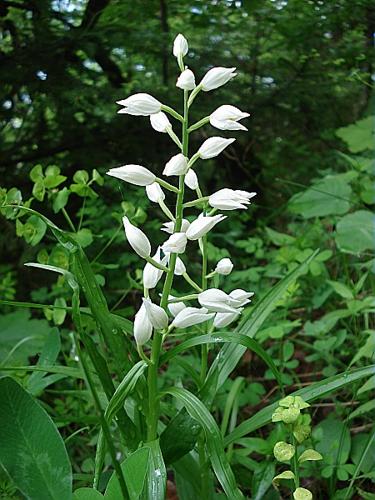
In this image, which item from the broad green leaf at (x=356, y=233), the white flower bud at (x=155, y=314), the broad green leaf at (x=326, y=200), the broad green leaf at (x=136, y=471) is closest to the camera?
the broad green leaf at (x=136, y=471)

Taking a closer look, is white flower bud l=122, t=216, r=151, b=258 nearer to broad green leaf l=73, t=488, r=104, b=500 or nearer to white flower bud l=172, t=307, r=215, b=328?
white flower bud l=172, t=307, r=215, b=328

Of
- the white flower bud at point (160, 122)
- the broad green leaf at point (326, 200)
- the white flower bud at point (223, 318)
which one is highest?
the white flower bud at point (160, 122)

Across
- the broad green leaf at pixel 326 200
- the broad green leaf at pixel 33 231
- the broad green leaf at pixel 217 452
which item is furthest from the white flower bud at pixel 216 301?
the broad green leaf at pixel 326 200

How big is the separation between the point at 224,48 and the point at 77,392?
1562 mm

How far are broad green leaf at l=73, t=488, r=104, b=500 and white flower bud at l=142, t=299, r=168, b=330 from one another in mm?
229

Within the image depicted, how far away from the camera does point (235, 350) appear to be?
1.07 metres

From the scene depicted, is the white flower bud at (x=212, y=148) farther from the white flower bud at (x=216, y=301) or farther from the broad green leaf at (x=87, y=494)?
the broad green leaf at (x=87, y=494)

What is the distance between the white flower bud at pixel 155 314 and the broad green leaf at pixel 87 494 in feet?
0.75

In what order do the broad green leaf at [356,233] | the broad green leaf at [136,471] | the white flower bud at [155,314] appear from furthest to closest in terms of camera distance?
the broad green leaf at [356,233]
the white flower bud at [155,314]
the broad green leaf at [136,471]

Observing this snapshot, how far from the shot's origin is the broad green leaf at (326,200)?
1.84m

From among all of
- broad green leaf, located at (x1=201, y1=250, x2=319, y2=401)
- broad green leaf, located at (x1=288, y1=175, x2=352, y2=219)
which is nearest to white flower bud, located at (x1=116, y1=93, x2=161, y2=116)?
broad green leaf, located at (x1=201, y1=250, x2=319, y2=401)

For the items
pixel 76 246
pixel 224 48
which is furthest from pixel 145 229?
pixel 76 246

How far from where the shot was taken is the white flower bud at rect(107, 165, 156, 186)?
0.90 meters

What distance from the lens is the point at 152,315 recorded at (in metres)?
0.87
